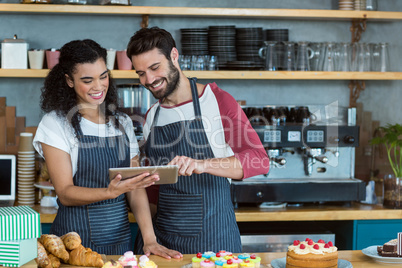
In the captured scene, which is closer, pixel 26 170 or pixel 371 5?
pixel 26 170

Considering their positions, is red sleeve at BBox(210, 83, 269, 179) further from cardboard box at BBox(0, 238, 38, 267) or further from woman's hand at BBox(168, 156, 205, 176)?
cardboard box at BBox(0, 238, 38, 267)

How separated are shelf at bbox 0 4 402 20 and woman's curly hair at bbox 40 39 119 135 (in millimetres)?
981

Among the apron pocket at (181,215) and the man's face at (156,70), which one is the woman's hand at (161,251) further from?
the man's face at (156,70)

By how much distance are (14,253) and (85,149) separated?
0.78 metres

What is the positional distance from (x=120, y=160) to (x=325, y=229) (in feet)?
5.14

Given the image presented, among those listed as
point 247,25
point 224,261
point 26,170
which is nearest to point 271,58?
point 247,25

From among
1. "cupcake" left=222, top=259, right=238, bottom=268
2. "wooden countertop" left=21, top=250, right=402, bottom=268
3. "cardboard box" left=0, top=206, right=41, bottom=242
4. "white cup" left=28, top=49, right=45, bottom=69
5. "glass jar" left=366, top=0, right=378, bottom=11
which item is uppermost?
"glass jar" left=366, top=0, right=378, bottom=11

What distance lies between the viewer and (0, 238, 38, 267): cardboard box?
1479 millimetres

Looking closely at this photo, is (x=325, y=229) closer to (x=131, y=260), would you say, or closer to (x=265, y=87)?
(x=265, y=87)

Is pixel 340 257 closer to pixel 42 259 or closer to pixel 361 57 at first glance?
pixel 42 259

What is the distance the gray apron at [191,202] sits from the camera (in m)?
2.20

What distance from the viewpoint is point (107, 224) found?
2.20 meters

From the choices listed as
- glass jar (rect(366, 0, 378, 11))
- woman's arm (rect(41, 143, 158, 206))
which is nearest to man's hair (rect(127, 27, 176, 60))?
woman's arm (rect(41, 143, 158, 206))

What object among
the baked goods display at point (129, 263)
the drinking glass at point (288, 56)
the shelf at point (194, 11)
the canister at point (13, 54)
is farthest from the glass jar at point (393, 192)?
the canister at point (13, 54)
